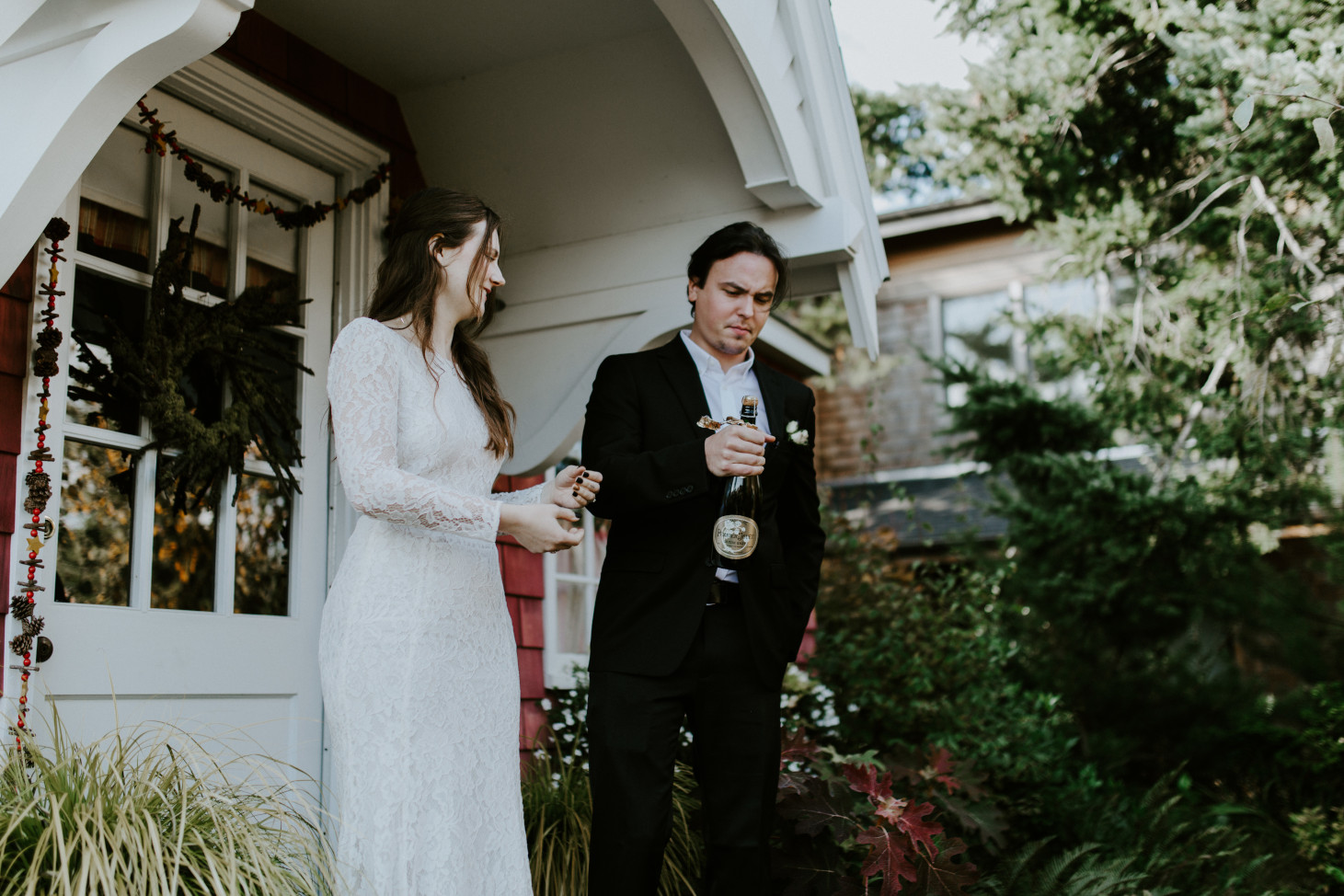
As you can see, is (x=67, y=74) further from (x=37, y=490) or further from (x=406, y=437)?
(x=37, y=490)

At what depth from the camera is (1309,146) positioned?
5.05 meters

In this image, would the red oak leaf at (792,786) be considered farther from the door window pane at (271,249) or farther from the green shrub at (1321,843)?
the green shrub at (1321,843)

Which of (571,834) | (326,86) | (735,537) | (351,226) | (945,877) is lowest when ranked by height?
(945,877)

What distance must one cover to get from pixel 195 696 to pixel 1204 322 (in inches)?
209

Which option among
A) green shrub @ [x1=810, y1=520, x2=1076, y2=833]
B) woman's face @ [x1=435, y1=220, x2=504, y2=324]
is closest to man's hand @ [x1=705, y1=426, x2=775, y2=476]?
woman's face @ [x1=435, y1=220, x2=504, y2=324]

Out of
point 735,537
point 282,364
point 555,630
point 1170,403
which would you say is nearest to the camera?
point 735,537

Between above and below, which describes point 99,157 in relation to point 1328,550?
above

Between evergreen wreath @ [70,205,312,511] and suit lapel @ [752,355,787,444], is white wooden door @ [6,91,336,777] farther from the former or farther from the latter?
suit lapel @ [752,355,787,444]

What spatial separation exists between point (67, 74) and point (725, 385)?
4.97ft

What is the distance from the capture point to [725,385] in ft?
8.94

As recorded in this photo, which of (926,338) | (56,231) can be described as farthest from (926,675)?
(926,338)

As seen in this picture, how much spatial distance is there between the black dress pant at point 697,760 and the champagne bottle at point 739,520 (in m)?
0.16

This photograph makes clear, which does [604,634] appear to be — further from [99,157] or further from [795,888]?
[99,157]

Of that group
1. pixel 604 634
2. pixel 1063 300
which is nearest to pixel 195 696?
pixel 604 634
